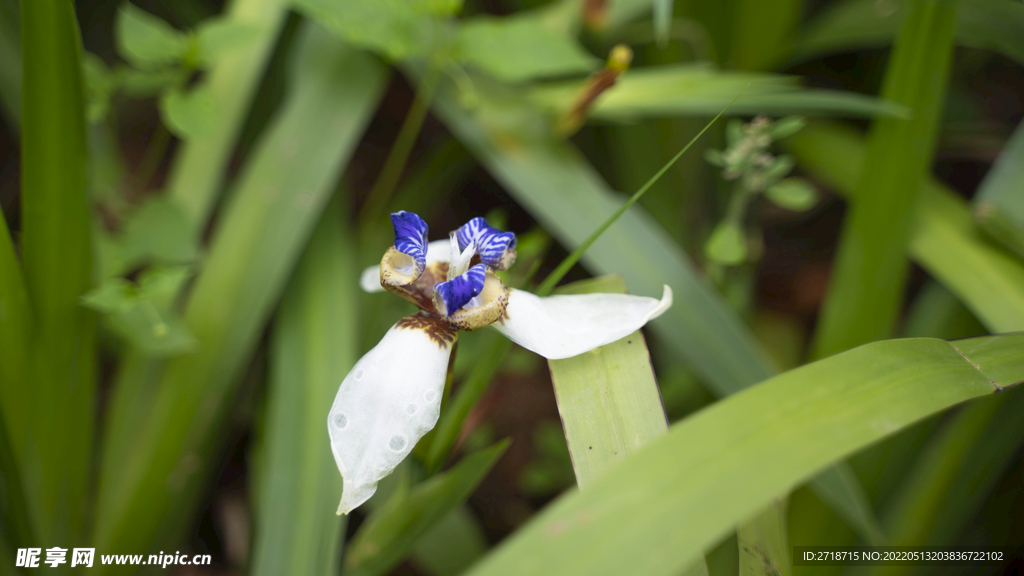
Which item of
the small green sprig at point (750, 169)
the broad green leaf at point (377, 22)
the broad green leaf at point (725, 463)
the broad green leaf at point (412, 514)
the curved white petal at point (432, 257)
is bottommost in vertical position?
the broad green leaf at point (725, 463)

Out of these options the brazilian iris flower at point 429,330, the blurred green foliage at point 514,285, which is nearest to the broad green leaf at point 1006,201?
the blurred green foliage at point 514,285

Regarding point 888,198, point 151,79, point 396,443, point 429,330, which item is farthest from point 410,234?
point 888,198

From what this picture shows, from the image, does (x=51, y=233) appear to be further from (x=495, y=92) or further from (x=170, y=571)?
(x=495, y=92)

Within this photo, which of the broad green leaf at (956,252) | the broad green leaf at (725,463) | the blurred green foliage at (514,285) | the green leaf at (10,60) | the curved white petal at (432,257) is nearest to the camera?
the broad green leaf at (725,463)

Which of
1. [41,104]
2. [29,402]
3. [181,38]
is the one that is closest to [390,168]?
[181,38]

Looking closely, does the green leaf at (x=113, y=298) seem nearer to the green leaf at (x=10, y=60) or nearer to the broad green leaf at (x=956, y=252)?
the green leaf at (x=10, y=60)

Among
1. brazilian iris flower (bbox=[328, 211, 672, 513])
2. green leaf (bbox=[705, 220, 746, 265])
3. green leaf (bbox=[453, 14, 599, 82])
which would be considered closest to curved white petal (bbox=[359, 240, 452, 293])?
brazilian iris flower (bbox=[328, 211, 672, 513])

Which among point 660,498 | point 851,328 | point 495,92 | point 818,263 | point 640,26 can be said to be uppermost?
point 640,26
